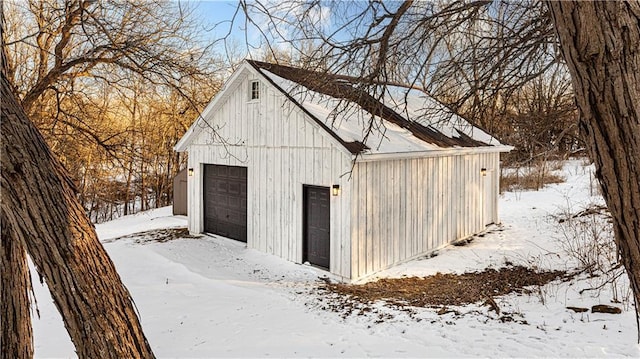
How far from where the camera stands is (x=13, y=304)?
332 centimetres

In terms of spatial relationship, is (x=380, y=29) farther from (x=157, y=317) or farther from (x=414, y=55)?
(x=157, y=317)

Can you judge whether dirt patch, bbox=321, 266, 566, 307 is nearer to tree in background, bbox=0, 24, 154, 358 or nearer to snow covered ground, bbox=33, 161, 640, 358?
snow covered ground, bbox=33, 161, 640, 358

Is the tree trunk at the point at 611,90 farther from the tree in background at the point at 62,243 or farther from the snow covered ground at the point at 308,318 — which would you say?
the snow covered ground at the point at 308,318

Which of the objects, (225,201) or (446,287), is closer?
(446,287)

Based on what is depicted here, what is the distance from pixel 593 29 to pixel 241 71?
9.01 meters

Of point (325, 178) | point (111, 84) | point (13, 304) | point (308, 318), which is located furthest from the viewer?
point (325, 178)

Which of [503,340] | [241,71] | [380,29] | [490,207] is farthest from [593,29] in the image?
[490,207]

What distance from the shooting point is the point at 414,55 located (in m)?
4.97

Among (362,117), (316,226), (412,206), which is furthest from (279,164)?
(362,117)

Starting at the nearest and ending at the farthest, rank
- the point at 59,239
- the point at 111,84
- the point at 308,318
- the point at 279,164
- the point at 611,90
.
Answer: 1. the point at 611,90
2. the point at 59,239
3. the point at 308,318
4. the point at 111,84
5. the point at 279,164

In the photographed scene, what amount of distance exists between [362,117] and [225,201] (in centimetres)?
640

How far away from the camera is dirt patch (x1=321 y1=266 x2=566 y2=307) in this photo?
6809mm

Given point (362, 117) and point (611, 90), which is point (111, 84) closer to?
point (362, 117)

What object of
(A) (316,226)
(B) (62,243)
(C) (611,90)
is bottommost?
(A) (316,226)
